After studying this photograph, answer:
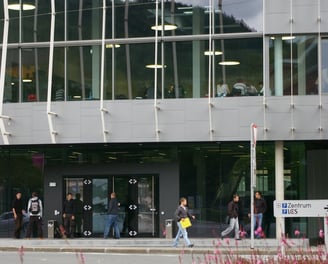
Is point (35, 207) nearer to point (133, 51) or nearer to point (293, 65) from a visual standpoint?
point (133, 51)

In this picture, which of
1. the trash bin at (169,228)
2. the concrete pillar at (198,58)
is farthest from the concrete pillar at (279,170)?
the trash bin at (169,228)

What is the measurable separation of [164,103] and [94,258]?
8988 mm

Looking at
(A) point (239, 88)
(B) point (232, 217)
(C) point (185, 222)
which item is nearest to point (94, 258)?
(C) point (185, 222)

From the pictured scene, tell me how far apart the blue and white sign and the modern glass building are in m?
7.42

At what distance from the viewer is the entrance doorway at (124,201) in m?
31.6

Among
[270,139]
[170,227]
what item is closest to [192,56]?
[270,139]

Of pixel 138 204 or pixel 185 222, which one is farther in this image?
pixel 138 204

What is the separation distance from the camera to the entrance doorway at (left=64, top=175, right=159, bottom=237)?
31641 millimetres

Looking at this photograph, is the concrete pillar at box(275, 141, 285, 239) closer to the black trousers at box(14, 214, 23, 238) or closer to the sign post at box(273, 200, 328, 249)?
the sign post at box(273, 200, 328, 249)

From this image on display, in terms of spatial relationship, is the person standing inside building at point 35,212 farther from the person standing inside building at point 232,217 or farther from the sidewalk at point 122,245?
the person standing inside building at point 232,217

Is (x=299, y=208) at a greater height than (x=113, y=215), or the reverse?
(x=299, y=208)

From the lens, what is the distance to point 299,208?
71.7ft

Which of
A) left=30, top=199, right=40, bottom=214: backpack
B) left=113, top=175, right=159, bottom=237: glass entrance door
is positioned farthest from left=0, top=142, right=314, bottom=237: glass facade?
left=30, top=199, right=40, bottom=214: backpack

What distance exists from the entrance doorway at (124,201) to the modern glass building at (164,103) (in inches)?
1.6
